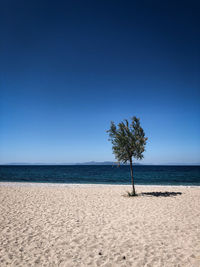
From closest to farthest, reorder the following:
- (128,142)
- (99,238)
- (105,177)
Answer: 1. (99,238)
2. (128,142)
3. (105,177)

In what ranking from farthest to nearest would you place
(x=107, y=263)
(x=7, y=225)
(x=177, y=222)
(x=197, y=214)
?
(x=197, y=214) → (x=177, y=222) → (x=7, y=225) → (x=107, y=263)

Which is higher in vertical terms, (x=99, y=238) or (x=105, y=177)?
(x=99, y=238)

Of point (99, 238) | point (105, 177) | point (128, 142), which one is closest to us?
point (99, 238)

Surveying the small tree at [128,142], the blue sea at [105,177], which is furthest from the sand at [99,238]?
the blue sea at [105,177]

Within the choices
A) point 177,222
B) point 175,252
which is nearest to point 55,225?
point 175,252

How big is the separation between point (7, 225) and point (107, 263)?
544 cm

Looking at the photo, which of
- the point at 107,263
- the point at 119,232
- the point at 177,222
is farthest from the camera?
the point at 177,222

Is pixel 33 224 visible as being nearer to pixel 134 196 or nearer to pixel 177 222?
pixel 177 222

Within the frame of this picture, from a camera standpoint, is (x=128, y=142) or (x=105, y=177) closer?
(x=128, y=142)

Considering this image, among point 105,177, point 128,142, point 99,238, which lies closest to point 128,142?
point 128,142

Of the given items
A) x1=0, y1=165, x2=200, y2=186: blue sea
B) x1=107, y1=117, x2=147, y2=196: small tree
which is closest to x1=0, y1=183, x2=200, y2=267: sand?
x1=107, y1=117, x2=147, y2=196: small tree

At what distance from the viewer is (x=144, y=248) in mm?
5336

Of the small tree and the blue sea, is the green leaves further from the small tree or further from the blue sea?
Answer: the blue sea

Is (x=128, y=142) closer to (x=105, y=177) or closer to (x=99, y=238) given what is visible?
(x=99, y=238)
